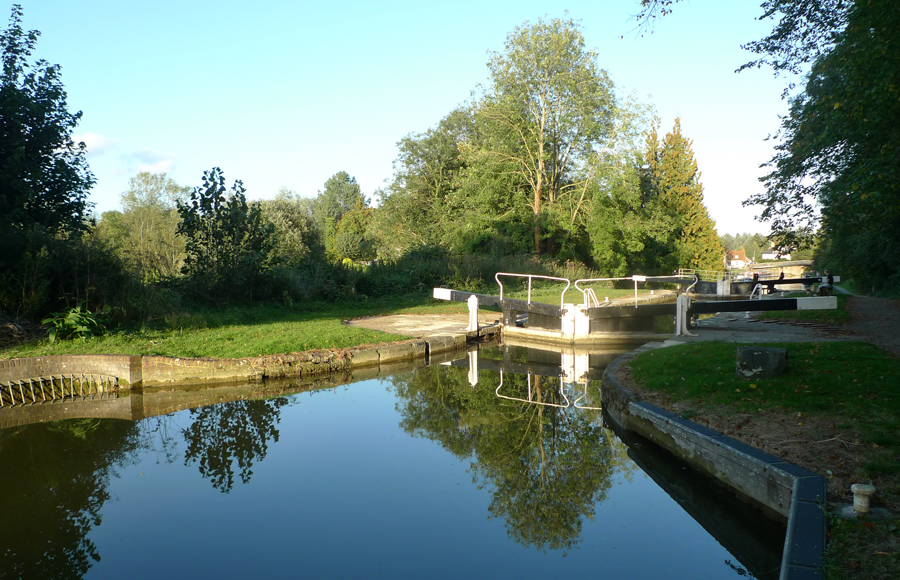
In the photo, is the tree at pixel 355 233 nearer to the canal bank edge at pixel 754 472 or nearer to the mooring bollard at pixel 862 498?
the canal bank edge at pixel 754 472

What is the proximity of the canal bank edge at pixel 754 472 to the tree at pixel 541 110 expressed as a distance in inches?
986

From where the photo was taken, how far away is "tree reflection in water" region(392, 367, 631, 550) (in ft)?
14.2

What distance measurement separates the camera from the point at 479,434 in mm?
6203

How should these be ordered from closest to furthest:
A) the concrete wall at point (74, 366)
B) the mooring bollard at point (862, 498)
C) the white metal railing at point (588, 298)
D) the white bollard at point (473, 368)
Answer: the mooring bollard at point (862, 498)
the concrete wall at point (74, 366)
the white bollard at point (473, 368)
the white metal railing at point (588, 298)

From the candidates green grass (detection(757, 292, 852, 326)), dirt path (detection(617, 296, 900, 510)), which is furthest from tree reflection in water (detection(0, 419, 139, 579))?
green grass (detection(757, 292, 852, 326))

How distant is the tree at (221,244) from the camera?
14586mm

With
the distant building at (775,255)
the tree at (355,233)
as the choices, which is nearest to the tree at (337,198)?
the tree at (355,233)

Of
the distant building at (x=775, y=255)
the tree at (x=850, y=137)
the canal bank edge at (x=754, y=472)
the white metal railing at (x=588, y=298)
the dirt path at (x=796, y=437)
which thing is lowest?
the canal bank edge at (x=754, y=472)

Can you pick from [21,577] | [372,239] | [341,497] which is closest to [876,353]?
[341,497]

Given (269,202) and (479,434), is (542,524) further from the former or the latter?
(269,202)

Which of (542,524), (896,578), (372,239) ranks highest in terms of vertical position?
(372,239)

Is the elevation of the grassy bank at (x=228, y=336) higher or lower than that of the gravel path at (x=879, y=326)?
higher

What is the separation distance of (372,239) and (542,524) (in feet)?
145

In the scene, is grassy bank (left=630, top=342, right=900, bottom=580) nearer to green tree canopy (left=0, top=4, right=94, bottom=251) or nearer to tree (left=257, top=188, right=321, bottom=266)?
green tree canopy (left=0, top=4, right=94, bottom=251)
